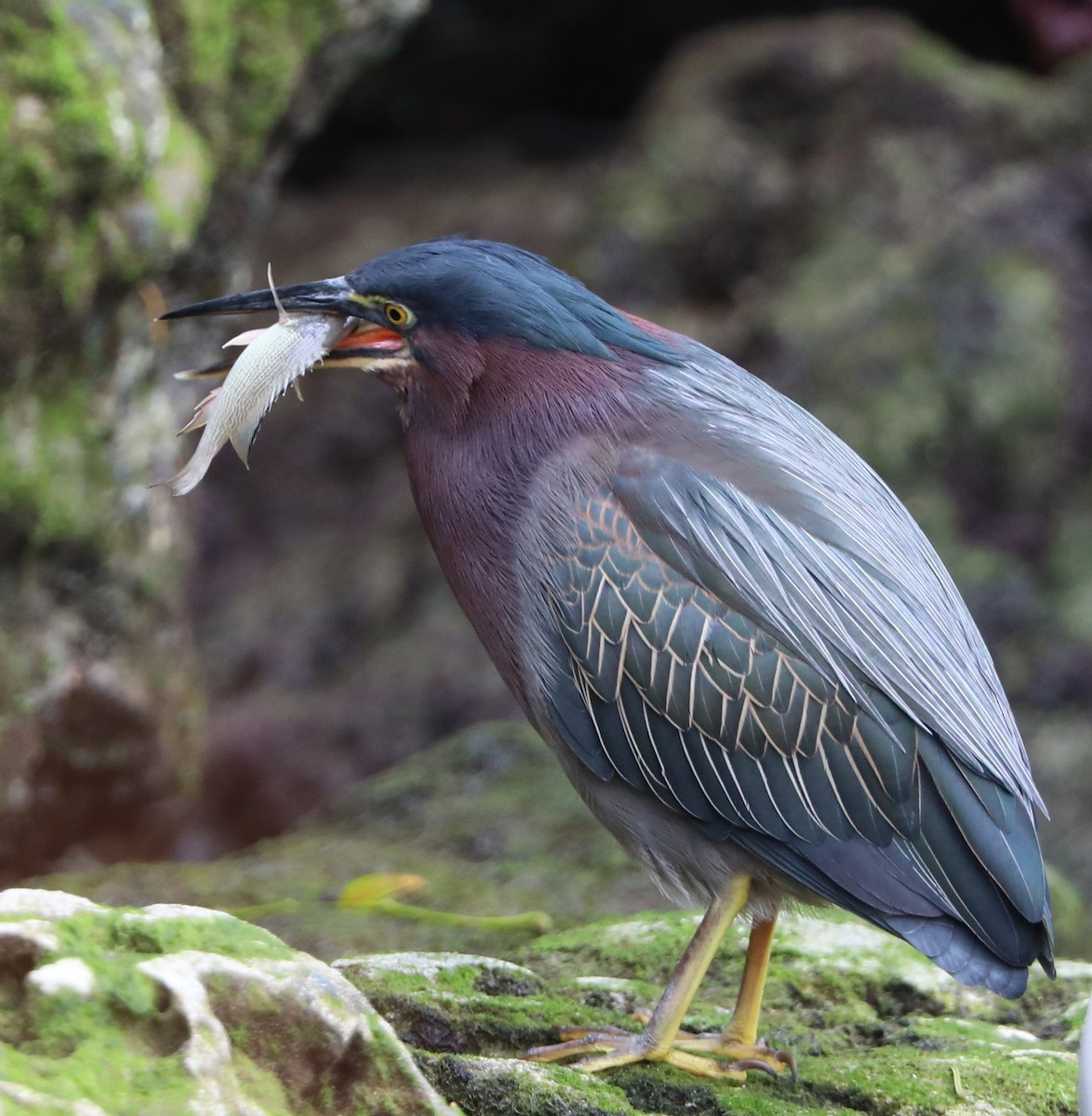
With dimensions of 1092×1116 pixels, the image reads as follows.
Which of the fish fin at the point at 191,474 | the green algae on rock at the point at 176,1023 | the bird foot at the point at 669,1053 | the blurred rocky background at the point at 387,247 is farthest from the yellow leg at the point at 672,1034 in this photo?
the blurred rocky background at the point at 387,247

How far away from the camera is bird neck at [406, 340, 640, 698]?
329cm

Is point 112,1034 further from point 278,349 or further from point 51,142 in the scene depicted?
point 51,142

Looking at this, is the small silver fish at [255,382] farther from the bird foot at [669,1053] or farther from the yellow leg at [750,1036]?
the yellow leg at [750,1036]

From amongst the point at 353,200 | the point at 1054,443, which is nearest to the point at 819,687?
the point at 1054,443

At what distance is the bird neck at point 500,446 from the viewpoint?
129 inches

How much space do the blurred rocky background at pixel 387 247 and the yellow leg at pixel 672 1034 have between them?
2.18 metres

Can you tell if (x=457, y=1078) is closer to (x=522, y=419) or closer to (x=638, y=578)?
(x=638, y=578)

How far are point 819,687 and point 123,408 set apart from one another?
11.1 feet

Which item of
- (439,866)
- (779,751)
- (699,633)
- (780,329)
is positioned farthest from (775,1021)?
(780,329)

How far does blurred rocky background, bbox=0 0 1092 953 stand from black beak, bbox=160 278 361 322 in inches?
63.6

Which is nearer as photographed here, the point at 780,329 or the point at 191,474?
the point at 191,474

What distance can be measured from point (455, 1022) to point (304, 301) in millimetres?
1656

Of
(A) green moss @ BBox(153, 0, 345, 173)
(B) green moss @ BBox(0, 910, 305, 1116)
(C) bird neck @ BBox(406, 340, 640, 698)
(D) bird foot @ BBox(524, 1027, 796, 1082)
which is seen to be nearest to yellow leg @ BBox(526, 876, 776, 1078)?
(D) bird foot @ BBox(524, 1027, 796, 1082)

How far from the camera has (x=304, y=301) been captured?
337 centimetres
